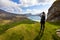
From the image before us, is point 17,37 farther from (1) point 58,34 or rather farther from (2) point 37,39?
(1) point 58,34

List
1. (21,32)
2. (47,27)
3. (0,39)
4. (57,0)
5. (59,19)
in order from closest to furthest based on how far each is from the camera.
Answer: (0,39)
(21,32)
(47,27)
(59,19)
(57,0)

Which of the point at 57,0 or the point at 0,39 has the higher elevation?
the point at 57,0

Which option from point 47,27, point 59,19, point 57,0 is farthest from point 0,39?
point 57,0

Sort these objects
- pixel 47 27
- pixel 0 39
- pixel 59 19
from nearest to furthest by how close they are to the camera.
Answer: pixel 0 39 → pixel 47 27 → pixel 59 19

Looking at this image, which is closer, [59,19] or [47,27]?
[47,27]

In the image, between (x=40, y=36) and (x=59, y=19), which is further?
(x=59, y=19)

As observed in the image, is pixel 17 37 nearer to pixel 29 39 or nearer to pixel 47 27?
pixel 29 39

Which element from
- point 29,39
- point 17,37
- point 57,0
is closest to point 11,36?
point 17,37

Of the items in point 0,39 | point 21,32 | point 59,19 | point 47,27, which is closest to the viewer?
point 0,39

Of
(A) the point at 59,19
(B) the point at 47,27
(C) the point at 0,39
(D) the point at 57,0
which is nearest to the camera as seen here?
(C) the point at 0,39
